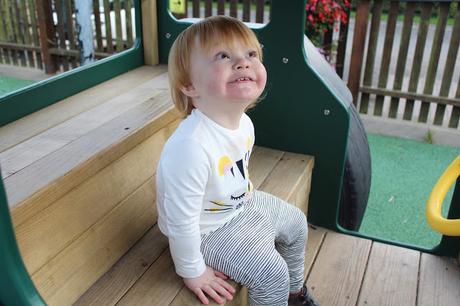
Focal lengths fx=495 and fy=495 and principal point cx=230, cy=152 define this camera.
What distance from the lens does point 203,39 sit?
1307 mm

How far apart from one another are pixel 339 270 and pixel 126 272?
89 cm

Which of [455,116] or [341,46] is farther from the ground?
[341,46]

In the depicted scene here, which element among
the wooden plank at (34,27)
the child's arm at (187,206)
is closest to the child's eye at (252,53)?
the child's arm at (187,206)

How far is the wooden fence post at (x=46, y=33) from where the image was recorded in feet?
16.2

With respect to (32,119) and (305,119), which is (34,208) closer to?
(32,119)

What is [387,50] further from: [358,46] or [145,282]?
[145,282]

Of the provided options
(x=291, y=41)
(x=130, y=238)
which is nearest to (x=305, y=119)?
(x=291, y=41)

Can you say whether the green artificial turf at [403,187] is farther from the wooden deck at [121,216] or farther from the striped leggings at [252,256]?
the striped leggings at [252,256]

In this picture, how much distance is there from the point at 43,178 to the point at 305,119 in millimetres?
1193

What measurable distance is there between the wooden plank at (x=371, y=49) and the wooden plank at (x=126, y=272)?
12.5ft

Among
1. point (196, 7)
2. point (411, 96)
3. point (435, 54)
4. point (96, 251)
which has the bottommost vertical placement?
point (411, 96)

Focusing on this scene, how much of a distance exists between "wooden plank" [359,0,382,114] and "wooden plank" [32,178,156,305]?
3710 millimetres

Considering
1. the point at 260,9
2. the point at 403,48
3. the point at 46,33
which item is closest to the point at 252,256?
the point at 403,48

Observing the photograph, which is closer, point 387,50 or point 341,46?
point 387,50
